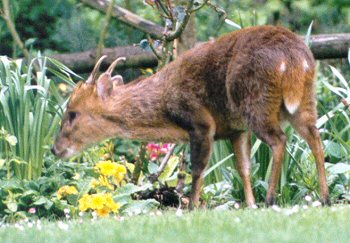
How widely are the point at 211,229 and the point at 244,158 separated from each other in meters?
2.61

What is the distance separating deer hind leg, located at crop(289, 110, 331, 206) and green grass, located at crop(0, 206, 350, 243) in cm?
98

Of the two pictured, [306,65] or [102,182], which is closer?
[306,65]

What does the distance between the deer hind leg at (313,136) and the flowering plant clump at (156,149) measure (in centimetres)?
230

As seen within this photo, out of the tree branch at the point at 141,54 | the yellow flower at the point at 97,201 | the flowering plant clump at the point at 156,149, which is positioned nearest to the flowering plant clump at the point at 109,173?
the yellow flower at the point at 97,201

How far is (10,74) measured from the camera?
30.0 feet

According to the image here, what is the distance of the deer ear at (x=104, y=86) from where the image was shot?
8875 millimetres

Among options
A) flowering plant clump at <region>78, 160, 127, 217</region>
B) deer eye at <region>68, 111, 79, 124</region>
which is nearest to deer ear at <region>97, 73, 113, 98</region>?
deer eye at <region>68, 111, 79, 124</region>

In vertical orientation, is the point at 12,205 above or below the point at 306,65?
below

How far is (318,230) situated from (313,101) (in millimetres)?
2219

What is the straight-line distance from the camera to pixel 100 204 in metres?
8.02

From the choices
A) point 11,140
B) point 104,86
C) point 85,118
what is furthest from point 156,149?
point 11,140

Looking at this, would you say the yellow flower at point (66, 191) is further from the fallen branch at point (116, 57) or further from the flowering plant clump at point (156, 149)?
the fallen branch at point (116, 57)

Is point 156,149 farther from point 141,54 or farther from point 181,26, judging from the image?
point 141,54

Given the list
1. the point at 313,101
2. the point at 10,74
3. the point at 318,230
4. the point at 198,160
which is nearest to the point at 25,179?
the point at 10,74
